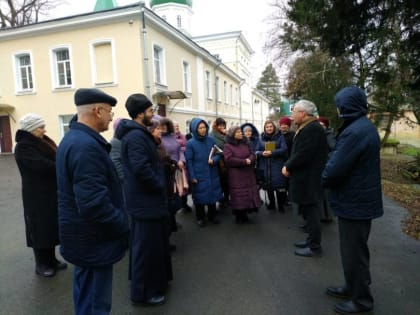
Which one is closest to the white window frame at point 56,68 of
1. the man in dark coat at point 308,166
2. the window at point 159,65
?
the window at point 159,65

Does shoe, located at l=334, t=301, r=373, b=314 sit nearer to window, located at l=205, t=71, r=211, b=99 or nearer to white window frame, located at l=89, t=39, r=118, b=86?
white window frame, located at l=89, t=39, r=118, b=86

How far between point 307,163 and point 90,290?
2.75m

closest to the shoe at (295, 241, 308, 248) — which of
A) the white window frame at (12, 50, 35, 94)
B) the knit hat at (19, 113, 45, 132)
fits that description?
the knit hat at (19, 113, 45, 132)

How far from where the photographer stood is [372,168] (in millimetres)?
2516

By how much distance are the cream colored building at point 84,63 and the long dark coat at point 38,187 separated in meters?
11.8

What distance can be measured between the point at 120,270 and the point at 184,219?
6.75 ft

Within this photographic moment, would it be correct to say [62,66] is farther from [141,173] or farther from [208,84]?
[141,173]

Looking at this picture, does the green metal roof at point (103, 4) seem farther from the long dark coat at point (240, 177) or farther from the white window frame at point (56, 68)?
the long dark coat at point (240, 177)

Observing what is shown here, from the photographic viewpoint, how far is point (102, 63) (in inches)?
603

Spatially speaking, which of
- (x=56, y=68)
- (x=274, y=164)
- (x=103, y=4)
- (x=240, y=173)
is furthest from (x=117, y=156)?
(x=103, y=4)

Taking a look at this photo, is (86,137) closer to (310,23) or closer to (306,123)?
(306,123)

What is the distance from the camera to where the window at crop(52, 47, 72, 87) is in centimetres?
1597

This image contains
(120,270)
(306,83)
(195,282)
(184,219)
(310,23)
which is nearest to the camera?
(195,282)

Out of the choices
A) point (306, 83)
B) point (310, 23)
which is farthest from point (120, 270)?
point (306, 83)
